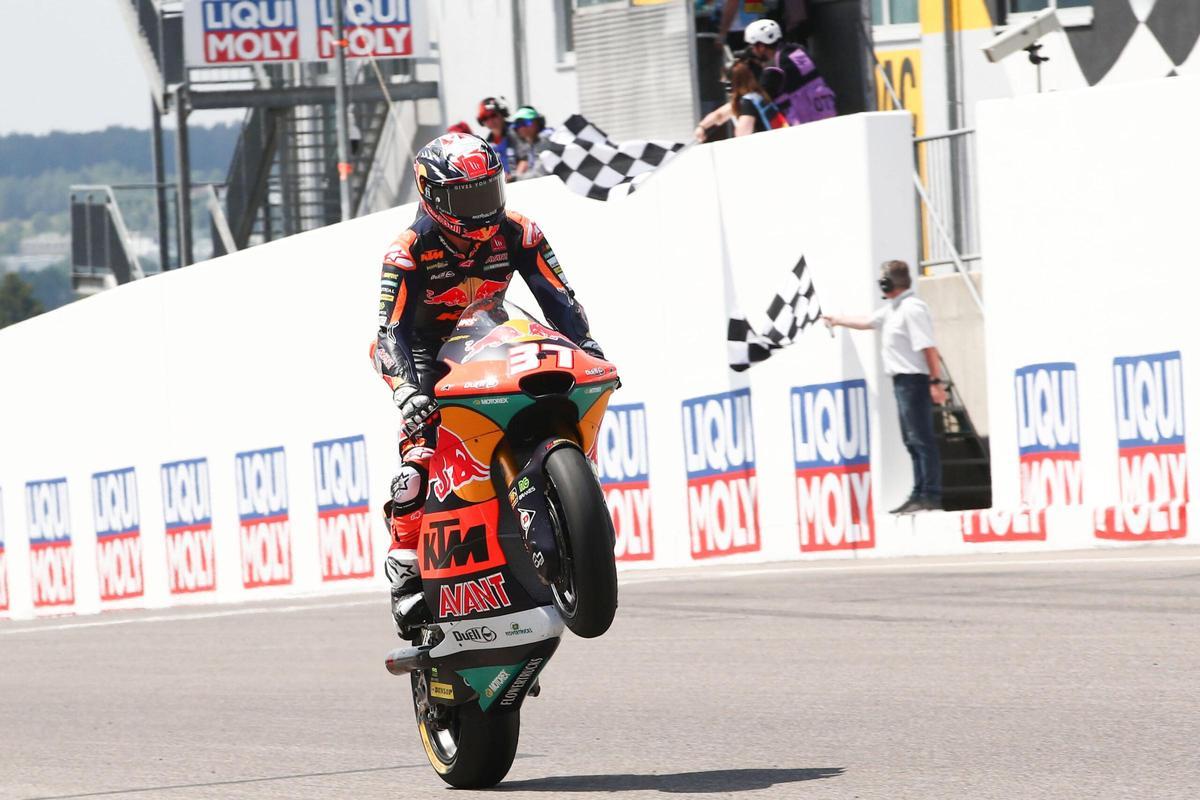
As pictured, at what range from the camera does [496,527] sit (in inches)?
257

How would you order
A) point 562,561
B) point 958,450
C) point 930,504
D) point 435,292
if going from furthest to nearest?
1. point 958,450
2. point 930,504
3. point 435,292
4. point 562,561

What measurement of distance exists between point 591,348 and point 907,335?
693 centimetres

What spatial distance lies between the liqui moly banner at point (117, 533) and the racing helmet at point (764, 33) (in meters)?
7.64

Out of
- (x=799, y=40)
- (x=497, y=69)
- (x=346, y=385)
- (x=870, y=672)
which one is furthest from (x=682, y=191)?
(x=497, y=69)

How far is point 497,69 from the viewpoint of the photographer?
95.3 feet

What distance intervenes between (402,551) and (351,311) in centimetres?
1107

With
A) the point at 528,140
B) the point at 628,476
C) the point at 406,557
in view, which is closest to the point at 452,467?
the point at 406,557

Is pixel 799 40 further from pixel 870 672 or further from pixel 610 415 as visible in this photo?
pixel 870 672

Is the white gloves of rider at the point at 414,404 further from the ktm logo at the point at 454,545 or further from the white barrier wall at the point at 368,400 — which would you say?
the white barrier wall at the point at 368,400

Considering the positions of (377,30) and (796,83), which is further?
(377,30)

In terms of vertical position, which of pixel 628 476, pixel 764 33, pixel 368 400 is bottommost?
pixel 628 476

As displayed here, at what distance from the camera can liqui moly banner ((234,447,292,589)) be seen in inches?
716

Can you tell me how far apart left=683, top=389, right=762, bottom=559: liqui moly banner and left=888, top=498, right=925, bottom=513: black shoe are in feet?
3.69

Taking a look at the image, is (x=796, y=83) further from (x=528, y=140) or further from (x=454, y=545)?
(x=454, y=545)
